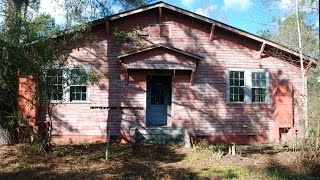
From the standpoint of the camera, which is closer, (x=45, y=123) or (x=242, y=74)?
(x=45, y=123)

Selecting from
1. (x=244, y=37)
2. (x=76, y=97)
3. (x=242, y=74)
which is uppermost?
(x=244, y=37)

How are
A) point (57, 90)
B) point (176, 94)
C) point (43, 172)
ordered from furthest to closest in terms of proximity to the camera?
point (176, 94)
point (57, 90)
point (43, 172)

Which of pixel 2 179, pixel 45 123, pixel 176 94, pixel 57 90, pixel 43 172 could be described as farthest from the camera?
pixel 176 94

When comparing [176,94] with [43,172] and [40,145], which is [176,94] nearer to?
[40,145]

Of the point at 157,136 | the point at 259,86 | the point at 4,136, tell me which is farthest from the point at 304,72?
the point at 4,136

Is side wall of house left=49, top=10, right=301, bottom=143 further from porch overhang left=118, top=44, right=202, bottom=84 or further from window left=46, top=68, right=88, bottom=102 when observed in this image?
window left=46, top=68, right=88, bottom=102

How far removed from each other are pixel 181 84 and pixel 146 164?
5.65 metres

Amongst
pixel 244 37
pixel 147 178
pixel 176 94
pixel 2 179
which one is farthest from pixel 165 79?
pixel 2 179

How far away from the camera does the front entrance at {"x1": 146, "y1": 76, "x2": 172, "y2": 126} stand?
53.7ft

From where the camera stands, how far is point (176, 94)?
15805mm

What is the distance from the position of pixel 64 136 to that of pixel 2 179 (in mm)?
5993

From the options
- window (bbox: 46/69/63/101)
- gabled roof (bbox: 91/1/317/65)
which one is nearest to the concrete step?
window (bbox: 46/69/63/101)

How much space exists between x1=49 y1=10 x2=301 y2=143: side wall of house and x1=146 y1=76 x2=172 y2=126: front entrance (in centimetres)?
77

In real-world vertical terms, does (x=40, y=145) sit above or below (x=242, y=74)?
below
